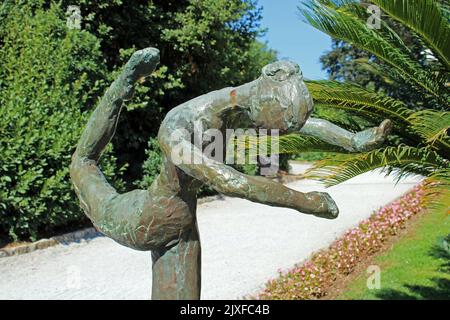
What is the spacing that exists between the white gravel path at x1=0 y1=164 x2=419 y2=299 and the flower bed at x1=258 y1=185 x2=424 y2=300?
1.42 feet

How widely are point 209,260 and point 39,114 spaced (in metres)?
3.45

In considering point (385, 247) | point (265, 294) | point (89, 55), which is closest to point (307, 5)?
point (265, 294)

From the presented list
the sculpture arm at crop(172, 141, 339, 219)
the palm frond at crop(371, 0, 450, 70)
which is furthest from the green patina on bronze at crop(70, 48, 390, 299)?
the palm frond at crop(371, 0, 450, 70)

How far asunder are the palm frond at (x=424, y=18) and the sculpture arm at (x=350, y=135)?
167 cm

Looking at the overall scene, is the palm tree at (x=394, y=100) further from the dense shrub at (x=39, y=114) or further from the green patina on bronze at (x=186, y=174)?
the dense shrub at (x=39, y=114)

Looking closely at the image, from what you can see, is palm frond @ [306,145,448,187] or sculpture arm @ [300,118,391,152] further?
palm frond @ [306,145,448,187]

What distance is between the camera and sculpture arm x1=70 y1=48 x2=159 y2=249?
1.97 m

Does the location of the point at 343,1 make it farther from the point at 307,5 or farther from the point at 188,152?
the point at 188,152

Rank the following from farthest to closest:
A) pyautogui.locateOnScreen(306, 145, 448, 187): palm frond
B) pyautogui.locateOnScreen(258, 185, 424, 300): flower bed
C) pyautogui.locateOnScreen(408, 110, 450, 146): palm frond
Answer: pyautogui.locateOnScreen(258, 185, 424, 300): flower bed < pyautogui.locateOnScreen(306, 145, 448, 187): palm frond < pyautogui.locateOnScreen(408, 110, 450, 146): palm frond

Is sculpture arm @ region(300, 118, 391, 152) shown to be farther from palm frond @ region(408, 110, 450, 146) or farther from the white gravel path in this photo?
the white gravel path

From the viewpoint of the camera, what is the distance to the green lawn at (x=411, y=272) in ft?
17.3

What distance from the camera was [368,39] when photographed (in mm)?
3406

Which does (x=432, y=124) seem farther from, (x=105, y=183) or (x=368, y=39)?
(x=105, y=183)

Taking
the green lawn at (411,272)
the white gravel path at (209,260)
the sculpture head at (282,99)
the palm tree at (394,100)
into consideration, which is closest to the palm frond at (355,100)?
the palm tree at (394,100)
